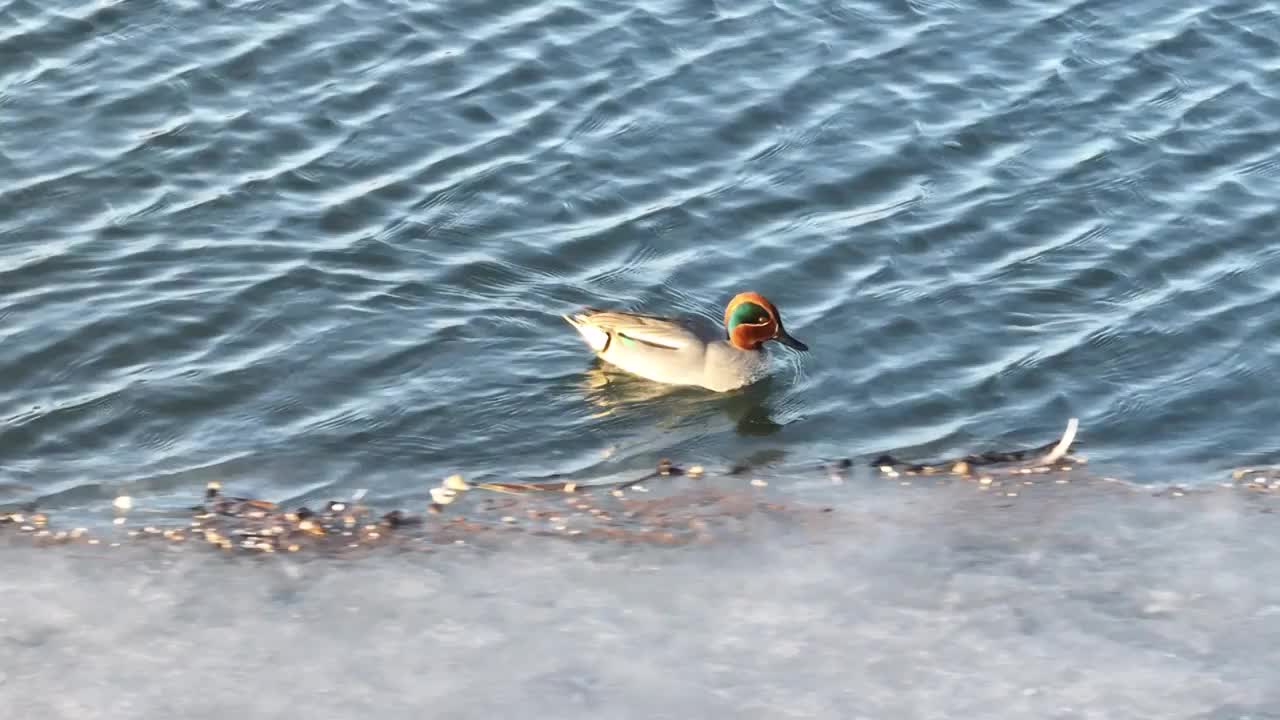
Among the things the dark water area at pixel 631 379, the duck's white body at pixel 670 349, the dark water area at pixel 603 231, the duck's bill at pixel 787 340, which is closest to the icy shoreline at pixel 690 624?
the dark water area at pixel 631 379

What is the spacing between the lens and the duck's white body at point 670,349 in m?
11.4

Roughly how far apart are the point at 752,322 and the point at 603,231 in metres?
1.65

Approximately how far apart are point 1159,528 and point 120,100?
826 cm

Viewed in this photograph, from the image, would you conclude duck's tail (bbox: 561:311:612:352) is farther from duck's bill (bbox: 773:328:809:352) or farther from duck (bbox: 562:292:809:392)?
duck's bill (bbox: 773:328:809:352)

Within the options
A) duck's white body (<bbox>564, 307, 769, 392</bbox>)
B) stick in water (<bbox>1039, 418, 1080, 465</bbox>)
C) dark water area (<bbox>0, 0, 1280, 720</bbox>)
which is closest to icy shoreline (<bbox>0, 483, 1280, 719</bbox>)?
dark water area (<bbox>0, 0, 1280, 720</bbox>)

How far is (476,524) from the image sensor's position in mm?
9648

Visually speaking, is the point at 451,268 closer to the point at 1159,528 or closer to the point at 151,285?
the point at 151,285

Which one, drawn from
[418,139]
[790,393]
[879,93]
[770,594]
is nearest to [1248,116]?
[879,93]

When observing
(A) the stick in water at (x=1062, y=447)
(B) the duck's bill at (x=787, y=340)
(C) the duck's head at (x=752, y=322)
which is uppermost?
(C) the duck's head at (x=752, y=322)

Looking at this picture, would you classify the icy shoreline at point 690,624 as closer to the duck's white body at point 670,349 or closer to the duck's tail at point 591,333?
the duck's white body at point 670,349

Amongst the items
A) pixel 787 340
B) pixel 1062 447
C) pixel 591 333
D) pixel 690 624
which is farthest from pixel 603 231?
pixel 690 624

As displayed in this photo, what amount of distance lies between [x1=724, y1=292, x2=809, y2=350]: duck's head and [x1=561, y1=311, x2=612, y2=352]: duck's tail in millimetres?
802

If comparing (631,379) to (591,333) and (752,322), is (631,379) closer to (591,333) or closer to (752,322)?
(591,333)

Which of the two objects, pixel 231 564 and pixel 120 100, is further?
pixel 120 100
